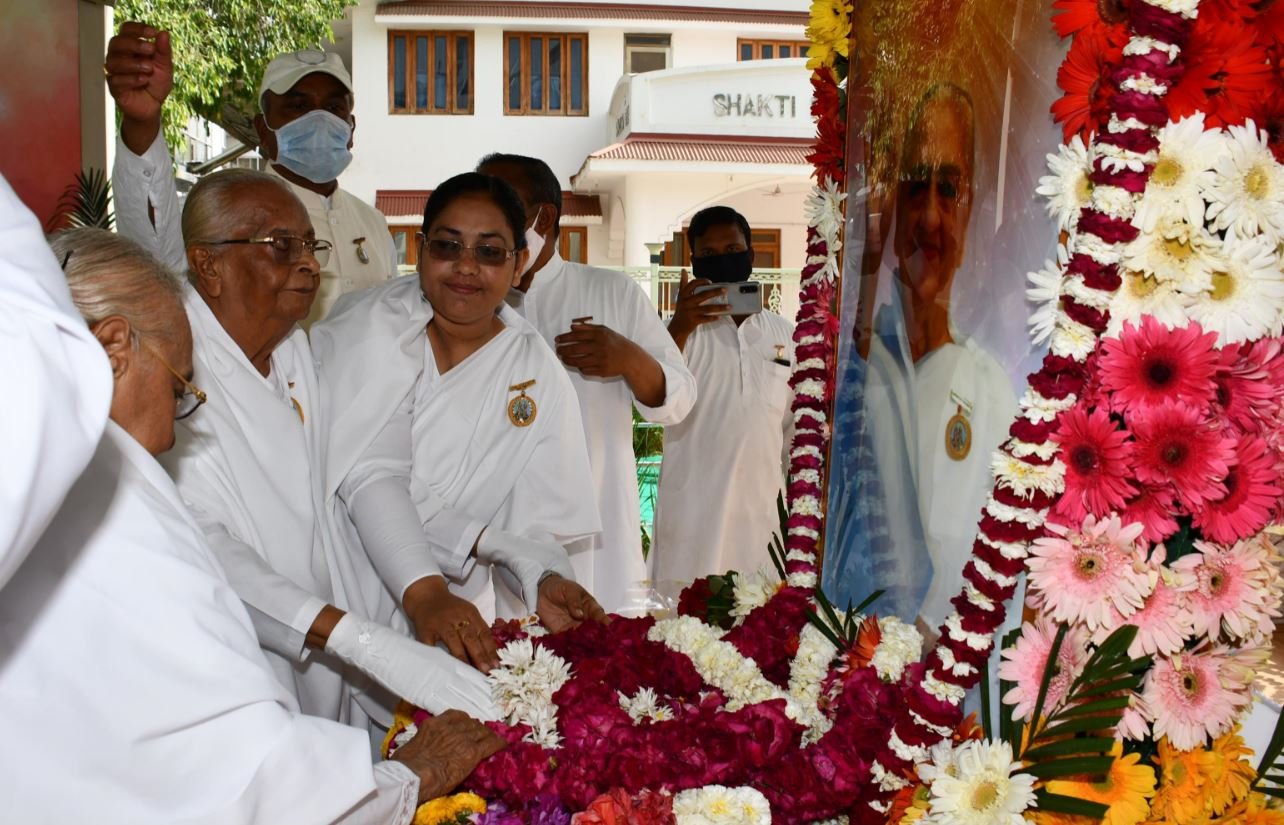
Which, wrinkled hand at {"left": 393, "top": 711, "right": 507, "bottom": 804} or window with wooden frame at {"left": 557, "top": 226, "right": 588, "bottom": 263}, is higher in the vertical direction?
window with wooden frame at {"left": 557, "top": 226, "right": 588, "bottom": 263}

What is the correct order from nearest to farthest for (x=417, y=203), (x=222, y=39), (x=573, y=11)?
(x=222, y=39), (x=417, y=203), (x=573, y=11)

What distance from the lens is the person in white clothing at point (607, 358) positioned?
4.41m

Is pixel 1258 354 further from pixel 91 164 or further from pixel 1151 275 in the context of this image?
pixel 91 164

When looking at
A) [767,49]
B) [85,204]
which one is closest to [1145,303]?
[85,204]

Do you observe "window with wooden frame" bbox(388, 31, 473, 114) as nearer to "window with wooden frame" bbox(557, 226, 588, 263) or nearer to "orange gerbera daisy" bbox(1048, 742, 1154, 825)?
"window with wooden frame" bbox(557, 226, 588, 263)

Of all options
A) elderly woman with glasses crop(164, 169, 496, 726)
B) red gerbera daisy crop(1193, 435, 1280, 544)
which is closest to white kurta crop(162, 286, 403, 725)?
elderly woman with glasses crop(164, 169, 496, 726)

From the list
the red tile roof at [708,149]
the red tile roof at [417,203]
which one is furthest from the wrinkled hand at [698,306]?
the red tile roof at [417,203]

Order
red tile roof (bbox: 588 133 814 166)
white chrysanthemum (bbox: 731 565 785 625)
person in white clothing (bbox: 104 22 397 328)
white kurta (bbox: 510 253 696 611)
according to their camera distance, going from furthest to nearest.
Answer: red tile roof (bbox: 588 133 814 166) < white kurta (bbox: 510 253 696 611) < person in white clothing (bbox: 104 22 397 328) < white chrysanthemum (bbox: 731 565 785 625)

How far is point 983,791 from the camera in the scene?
181 cm

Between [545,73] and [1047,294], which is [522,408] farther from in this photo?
[545,73]

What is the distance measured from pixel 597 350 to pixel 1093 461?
8.87 ft

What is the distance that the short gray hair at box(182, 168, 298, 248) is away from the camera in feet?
9.25

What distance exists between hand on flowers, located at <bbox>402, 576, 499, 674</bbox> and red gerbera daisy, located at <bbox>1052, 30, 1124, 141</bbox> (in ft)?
5.13

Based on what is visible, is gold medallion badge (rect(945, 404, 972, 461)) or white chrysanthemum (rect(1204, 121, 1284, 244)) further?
gold medallion badge (rect(945, 404, 972, 461))
